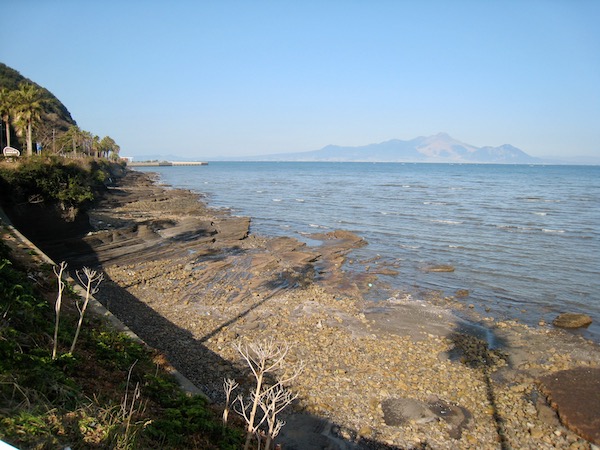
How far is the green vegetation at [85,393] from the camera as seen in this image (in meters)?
5.87

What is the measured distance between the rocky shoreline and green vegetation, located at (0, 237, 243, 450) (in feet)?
7.17

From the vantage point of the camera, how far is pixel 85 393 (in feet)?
24.7

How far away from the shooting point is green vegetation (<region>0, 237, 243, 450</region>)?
19.2ft

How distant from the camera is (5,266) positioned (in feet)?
39.8

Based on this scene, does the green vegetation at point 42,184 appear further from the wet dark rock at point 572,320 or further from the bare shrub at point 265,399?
the wet dark rock at point 572,320

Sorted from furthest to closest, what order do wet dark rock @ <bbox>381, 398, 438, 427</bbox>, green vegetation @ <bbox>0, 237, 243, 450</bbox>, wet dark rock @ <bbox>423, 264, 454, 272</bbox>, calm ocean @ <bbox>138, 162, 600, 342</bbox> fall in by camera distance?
1. wet dark rock @ <bbox>423, 264, 454, 272</bbox>
2. calm ocean @ <bbox>138, 162, 600, 342</bbox>
3. wet dark rock @ <bbox>381, 398, 438, 427</bbox>
4. green vegetation @ <bbox>0, 237, 243, 450</bbox>

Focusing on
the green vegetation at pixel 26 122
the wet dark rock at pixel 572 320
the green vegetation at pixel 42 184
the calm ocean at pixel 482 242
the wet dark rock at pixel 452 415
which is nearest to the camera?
the wet dark rock at pixel 452 415

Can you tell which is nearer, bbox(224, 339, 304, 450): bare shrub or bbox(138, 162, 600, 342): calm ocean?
bbox(224, 339, 304, 450): bare shrub

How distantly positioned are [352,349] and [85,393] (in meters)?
8.30

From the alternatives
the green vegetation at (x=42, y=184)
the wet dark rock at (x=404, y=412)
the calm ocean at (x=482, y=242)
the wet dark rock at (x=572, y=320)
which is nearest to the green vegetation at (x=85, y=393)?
the wet dark rock at (x=404, y=412)

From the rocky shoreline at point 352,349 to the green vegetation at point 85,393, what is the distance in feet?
7.17

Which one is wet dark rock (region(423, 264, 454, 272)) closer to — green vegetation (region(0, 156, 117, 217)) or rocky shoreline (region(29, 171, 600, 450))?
rocky shoreline (region(29, 171, 600, 450))

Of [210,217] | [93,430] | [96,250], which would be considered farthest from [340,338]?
[210,217]

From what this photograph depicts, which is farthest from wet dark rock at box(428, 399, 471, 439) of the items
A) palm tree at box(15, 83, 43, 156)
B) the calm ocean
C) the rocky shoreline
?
palm tree at box(15, 83, 43, 156)
